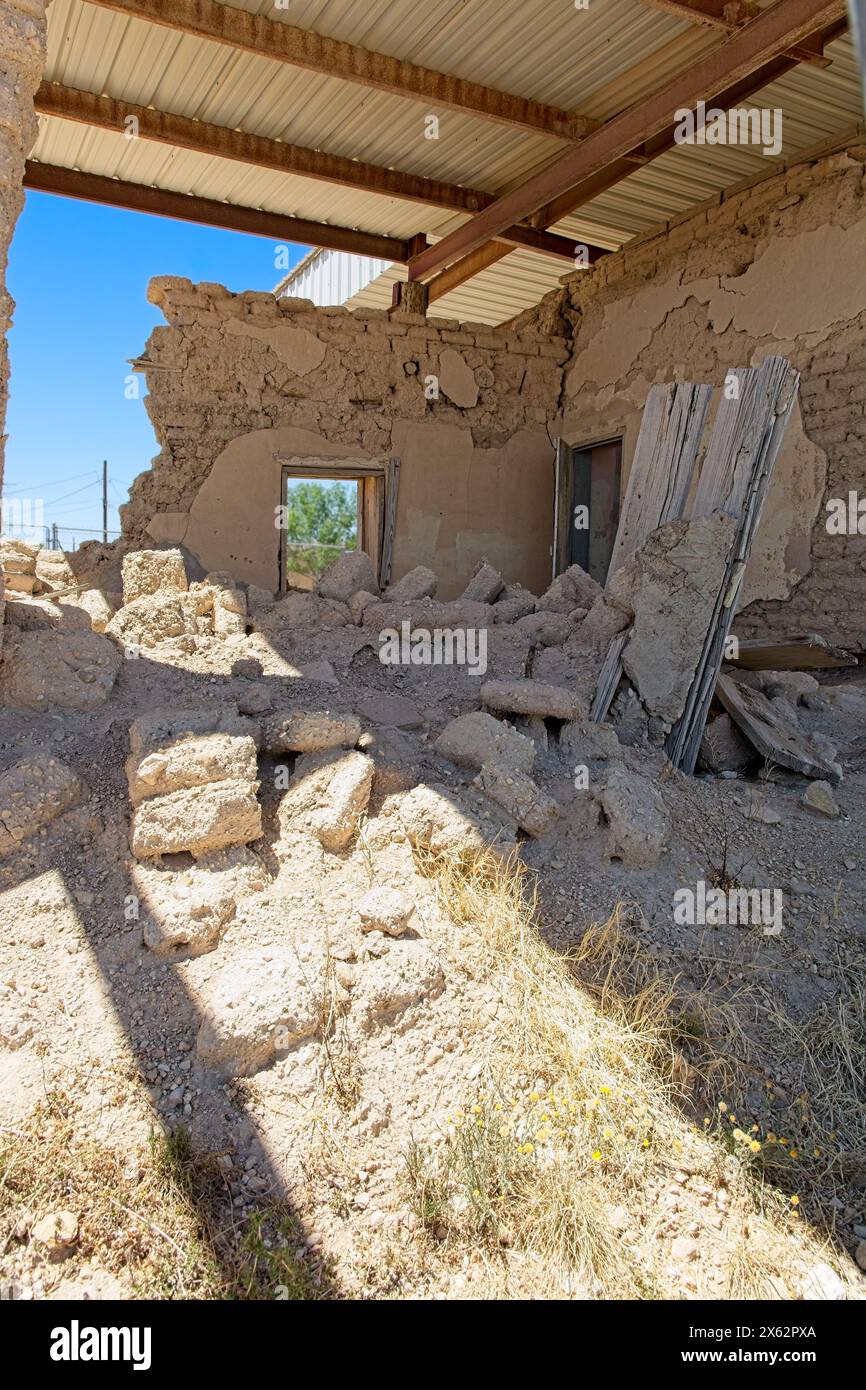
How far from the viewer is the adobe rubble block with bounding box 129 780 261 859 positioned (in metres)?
3.25

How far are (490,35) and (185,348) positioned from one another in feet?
11.0

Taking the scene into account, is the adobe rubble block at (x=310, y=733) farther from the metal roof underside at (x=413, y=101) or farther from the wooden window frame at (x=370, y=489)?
the metal roof underside at (x=413, y=101)

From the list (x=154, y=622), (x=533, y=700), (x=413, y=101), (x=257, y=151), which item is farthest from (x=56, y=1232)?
(x=257, y=151)

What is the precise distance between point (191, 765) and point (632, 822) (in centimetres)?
179

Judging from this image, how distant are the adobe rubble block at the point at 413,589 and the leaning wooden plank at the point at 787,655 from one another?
1.88 meters

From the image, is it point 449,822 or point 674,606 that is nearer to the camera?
point 449,822

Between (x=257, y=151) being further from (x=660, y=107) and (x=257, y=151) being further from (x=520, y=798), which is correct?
(x=520, y=798)

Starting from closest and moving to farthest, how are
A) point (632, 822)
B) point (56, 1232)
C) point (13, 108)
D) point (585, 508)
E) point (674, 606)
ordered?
1. point (56, 1232)
2. point (13, 108)
3. point (632, 822)
4. point (674, 606)
5. point (585, 508)

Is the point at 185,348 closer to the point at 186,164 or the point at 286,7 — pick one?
the point at 186,164

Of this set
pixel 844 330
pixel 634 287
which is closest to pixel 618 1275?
pixel 844 330

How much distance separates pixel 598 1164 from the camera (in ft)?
8.34

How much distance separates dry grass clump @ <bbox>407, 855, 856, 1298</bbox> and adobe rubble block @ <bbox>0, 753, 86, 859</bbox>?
1.63 m

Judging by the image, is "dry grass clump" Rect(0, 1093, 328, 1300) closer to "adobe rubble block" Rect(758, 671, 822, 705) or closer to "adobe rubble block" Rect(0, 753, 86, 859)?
"adobe rubble block" Rect(0, 753, 86, 859)

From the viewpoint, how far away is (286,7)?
5855mm
